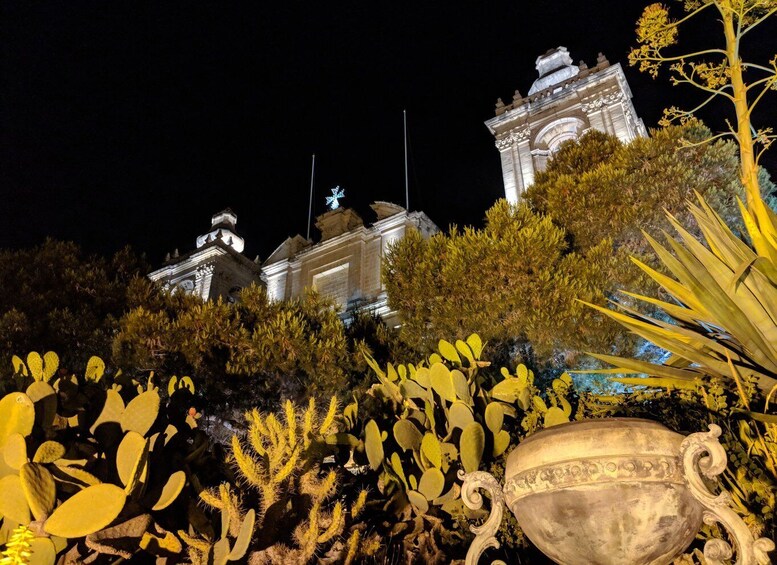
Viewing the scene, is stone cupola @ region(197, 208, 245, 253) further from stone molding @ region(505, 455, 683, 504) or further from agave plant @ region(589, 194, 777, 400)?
stone molding @ region(505, 455, 683, 504)

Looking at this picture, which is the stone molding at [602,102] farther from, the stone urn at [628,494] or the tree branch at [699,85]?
the stone urn at [628,494]

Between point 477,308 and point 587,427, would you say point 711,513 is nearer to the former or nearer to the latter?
point 587,427

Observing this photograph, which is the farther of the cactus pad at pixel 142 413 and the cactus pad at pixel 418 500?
the cactus pad at pixel 418 500

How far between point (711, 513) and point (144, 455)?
396 cm

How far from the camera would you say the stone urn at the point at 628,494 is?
11.0 feet

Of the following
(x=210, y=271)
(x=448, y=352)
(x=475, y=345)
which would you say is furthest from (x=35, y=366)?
(x=210, y=271)

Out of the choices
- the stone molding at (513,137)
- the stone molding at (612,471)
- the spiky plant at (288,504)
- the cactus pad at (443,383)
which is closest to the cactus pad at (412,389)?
the cactus pad at (443,383)

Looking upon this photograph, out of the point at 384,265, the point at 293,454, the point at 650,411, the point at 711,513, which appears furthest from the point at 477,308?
the point at 711,513

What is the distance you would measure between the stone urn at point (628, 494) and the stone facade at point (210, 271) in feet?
99.7

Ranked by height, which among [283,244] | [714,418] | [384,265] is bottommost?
[714,418]

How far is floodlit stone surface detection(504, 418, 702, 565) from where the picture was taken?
3346 mm

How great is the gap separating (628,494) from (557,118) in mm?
26186

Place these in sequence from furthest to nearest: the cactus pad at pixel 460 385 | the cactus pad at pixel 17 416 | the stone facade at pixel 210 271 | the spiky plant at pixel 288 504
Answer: the stone facade at pixel 210 271 → the cactus pad at pixel 460 385 → the spiky plant at pixel 288 504 → the cactus pad at pixel 17 416

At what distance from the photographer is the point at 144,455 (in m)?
4.23
